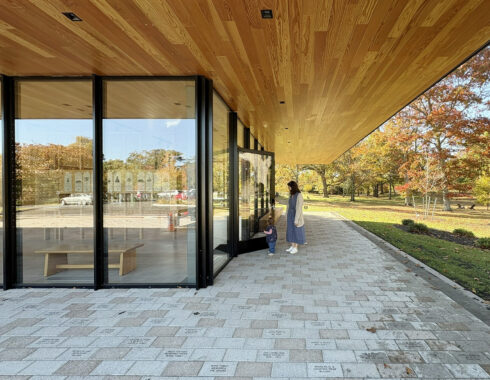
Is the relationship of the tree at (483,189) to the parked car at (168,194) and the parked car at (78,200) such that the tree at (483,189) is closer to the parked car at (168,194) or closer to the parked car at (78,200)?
the parked car at (168,194)

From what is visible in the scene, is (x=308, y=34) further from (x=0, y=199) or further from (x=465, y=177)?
(x=465, y=177)

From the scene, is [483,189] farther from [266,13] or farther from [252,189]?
[266,13]

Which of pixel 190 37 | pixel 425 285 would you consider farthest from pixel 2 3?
pixel 425 285

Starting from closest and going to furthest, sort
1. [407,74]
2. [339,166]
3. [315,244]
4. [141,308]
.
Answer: [141,308] < [407,74] < [315,244] < [339,166]

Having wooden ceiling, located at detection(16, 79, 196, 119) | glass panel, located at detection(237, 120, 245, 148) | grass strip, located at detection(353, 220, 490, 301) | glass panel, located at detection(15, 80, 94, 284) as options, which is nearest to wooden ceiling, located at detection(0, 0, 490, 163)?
wooden ceiling, located at detection(16, 79, 196, 119)

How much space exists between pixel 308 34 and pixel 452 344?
330 cm

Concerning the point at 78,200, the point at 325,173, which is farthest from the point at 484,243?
the point at 325,173

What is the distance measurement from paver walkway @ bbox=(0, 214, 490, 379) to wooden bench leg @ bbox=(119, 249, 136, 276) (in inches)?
15.9

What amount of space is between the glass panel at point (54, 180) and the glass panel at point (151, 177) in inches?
14.0

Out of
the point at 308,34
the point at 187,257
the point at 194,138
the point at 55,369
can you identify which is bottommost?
the point at 55,369

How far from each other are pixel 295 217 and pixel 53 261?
4.64 meters

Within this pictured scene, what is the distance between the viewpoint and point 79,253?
4371 millimetres

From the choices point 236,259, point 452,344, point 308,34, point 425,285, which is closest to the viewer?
point 452,344

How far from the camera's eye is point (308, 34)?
2797 mm
